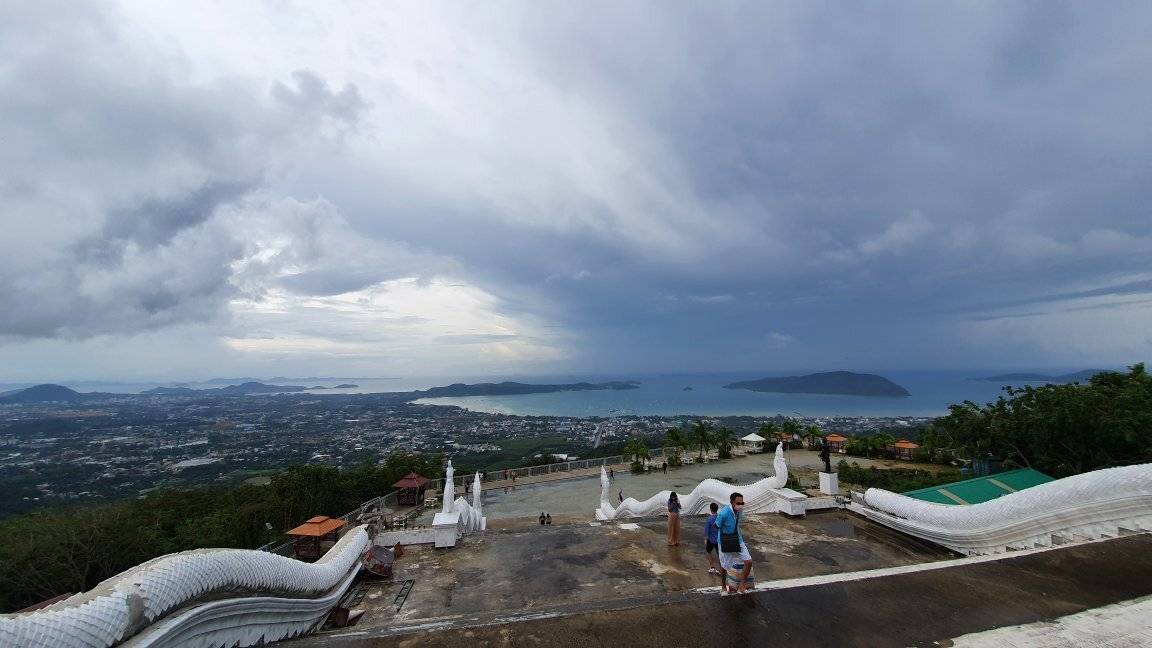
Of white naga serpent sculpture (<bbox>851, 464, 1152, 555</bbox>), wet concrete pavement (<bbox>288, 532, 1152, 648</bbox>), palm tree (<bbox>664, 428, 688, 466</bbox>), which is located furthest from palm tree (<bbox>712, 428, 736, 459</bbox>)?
wet concrete pavement (<bbox>288, 532, 1152, 648</bbox>)

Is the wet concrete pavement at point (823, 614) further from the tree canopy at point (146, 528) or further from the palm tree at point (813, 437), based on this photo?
the palm tree at point (813, 437)

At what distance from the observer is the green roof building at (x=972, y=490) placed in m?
10.2

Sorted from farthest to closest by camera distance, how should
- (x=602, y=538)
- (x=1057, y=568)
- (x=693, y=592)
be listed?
(x=602, y=538), (x=1057, y=568), (x=693, y=592)

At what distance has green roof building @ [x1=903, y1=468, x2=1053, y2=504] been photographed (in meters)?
10.2

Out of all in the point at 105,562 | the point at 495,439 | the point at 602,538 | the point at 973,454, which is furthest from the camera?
the point at 495,439

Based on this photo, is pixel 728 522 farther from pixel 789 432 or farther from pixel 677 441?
pixel 789 432

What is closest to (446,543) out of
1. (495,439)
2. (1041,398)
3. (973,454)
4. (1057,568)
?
(1057,568)

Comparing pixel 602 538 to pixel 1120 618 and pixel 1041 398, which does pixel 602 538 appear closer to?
pixel 1120 618

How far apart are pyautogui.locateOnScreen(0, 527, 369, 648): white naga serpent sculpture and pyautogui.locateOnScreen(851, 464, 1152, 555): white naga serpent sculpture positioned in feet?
29.8

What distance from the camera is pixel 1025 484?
11328 millimetres

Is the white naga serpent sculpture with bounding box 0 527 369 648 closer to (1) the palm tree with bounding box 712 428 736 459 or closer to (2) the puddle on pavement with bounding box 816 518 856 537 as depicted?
(2) the puddle on pavement with bounding box 816 518 856 537

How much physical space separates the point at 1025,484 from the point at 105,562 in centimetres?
2576

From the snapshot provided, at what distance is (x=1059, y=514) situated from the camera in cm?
667

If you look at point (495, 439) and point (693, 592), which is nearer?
point (693, 592)
